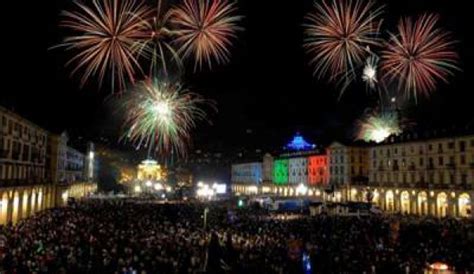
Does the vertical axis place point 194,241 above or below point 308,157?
below

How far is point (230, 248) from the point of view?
22812 millimetres

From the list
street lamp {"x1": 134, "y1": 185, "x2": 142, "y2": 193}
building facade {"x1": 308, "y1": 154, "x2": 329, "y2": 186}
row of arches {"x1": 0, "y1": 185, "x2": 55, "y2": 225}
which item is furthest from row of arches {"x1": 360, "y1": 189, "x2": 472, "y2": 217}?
street lamp {"x1": 134, "y1": 185, "x2": 142, "y2": 193}

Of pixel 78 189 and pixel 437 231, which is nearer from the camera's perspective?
pixel 437 231

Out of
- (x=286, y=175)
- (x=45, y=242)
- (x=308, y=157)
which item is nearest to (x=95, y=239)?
(x=45, y=242)

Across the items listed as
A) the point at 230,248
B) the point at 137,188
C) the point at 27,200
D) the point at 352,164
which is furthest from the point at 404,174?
the point at 137,188

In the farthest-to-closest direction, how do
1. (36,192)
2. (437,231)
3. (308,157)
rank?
(308,157)
(36,192)
(437,231)

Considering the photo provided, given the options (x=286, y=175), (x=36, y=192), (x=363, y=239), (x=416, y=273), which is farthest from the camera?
(x=286, y=175)

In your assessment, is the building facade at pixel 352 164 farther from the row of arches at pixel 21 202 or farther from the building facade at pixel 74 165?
the row of arches at pixel 21 202

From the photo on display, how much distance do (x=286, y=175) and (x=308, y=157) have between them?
14.6 metres

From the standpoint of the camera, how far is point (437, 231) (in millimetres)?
35062

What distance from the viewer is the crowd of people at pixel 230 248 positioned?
Result: 21.3 m

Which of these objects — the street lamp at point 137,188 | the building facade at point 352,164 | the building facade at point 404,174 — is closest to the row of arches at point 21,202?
the building facade at point 404,174

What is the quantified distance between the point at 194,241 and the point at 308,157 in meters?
83.5

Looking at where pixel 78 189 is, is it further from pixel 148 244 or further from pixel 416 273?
pixel 416 273
